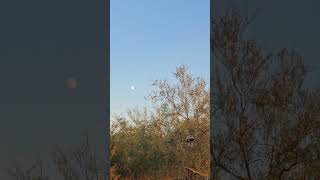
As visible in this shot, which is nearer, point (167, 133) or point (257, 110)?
point (257, 110)

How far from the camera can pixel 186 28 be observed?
579 centimetres

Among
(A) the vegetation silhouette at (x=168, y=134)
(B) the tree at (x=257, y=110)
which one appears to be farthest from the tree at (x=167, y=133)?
(B) the tree at (x=257, y=110)

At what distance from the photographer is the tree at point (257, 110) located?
11.2 ft

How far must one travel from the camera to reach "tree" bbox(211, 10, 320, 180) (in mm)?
3412

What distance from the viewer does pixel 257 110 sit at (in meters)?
3.54
